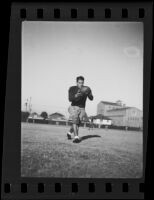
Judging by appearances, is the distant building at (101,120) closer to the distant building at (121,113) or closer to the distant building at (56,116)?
the distant building at (121,113)

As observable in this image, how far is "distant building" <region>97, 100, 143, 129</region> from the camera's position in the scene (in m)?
2.79

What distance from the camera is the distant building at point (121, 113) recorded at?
279 cm

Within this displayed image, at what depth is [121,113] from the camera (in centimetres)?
283

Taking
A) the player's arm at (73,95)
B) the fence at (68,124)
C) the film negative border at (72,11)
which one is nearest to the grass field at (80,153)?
the fence at (68,124)

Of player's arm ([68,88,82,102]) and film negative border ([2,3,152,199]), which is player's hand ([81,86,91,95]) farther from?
film negative border ([2,3,152,199])

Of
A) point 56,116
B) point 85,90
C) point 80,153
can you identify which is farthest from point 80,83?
point 80,153

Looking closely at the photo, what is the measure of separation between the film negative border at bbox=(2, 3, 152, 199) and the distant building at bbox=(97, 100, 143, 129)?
0.14ft

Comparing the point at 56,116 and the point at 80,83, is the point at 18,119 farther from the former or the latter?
the point at 80,83

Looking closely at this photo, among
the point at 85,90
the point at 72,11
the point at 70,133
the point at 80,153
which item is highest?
the point at 72,11

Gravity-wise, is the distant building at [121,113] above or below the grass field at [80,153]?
above

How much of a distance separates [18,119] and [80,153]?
37 cm

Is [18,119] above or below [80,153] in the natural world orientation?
above

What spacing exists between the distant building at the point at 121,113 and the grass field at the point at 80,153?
0.16ft

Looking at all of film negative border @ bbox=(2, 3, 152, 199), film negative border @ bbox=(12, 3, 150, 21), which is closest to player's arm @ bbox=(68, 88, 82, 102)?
film negative border @ bbox=(2, 3, 152, 199)
